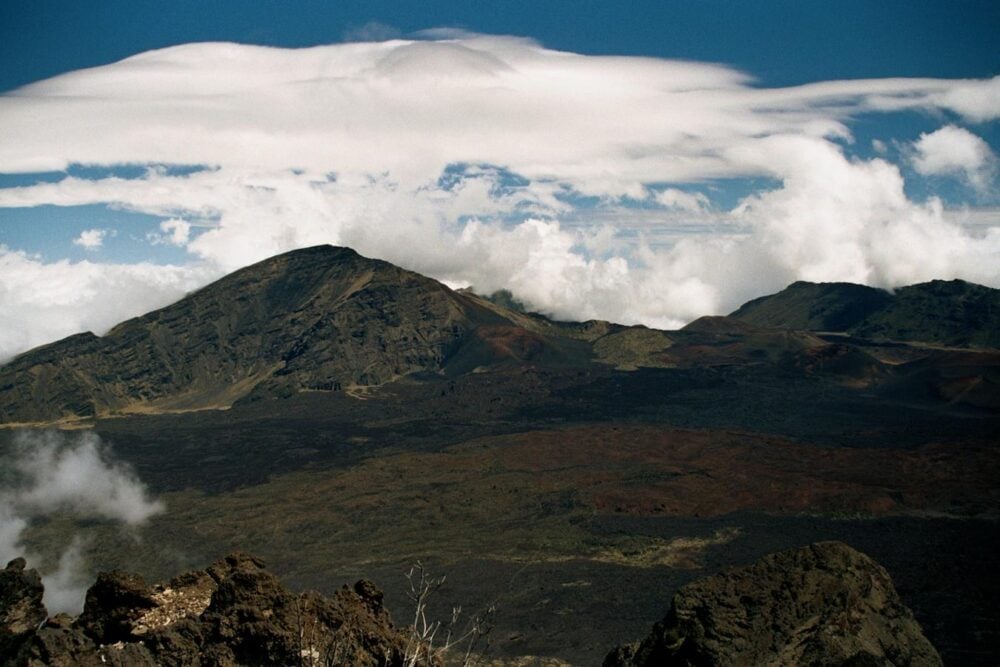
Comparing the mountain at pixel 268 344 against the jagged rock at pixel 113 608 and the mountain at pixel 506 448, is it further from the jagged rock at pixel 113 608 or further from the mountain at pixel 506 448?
the jagged rock at pixel 113 608

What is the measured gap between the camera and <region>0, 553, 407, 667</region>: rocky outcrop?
1399 centimetres

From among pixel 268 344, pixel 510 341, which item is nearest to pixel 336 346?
pixel 268 344

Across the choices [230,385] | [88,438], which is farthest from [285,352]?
[88,438]

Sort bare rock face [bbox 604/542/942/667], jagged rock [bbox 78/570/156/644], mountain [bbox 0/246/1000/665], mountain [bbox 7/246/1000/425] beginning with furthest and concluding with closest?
mountain [bbox 7/246/1000/425] < mountain [bbox 0/246/1000/665] < jagged rock [bbox 78/570/156/644] < bare rock face [bbox 604/542/942/667]

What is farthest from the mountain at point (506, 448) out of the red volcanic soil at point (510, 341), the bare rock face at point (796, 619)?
the bare rock face at point (796, 619)

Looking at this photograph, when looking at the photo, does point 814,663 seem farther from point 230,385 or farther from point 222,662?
point 230,385

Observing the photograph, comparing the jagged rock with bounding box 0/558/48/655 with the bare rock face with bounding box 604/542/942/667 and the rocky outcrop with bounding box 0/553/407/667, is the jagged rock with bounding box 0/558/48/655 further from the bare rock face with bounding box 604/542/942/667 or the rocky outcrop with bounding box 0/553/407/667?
the bare rock face with bounding box 604/542/942/667

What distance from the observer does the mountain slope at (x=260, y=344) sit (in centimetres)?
14275

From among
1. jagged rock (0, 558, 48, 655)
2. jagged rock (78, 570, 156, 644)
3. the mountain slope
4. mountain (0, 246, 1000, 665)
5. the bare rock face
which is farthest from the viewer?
the mountain slope

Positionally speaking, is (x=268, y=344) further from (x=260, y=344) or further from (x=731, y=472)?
(x=731, y=472)

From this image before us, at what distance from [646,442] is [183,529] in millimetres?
48271

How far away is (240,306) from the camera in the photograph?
174 meters

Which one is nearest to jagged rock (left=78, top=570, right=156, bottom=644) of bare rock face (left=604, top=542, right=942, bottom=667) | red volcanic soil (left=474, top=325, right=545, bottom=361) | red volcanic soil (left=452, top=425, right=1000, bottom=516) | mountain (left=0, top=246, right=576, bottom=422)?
bare rock face (left=604, top=542, right=942, bottom=667)

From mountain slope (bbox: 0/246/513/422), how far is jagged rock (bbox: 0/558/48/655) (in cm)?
12417
